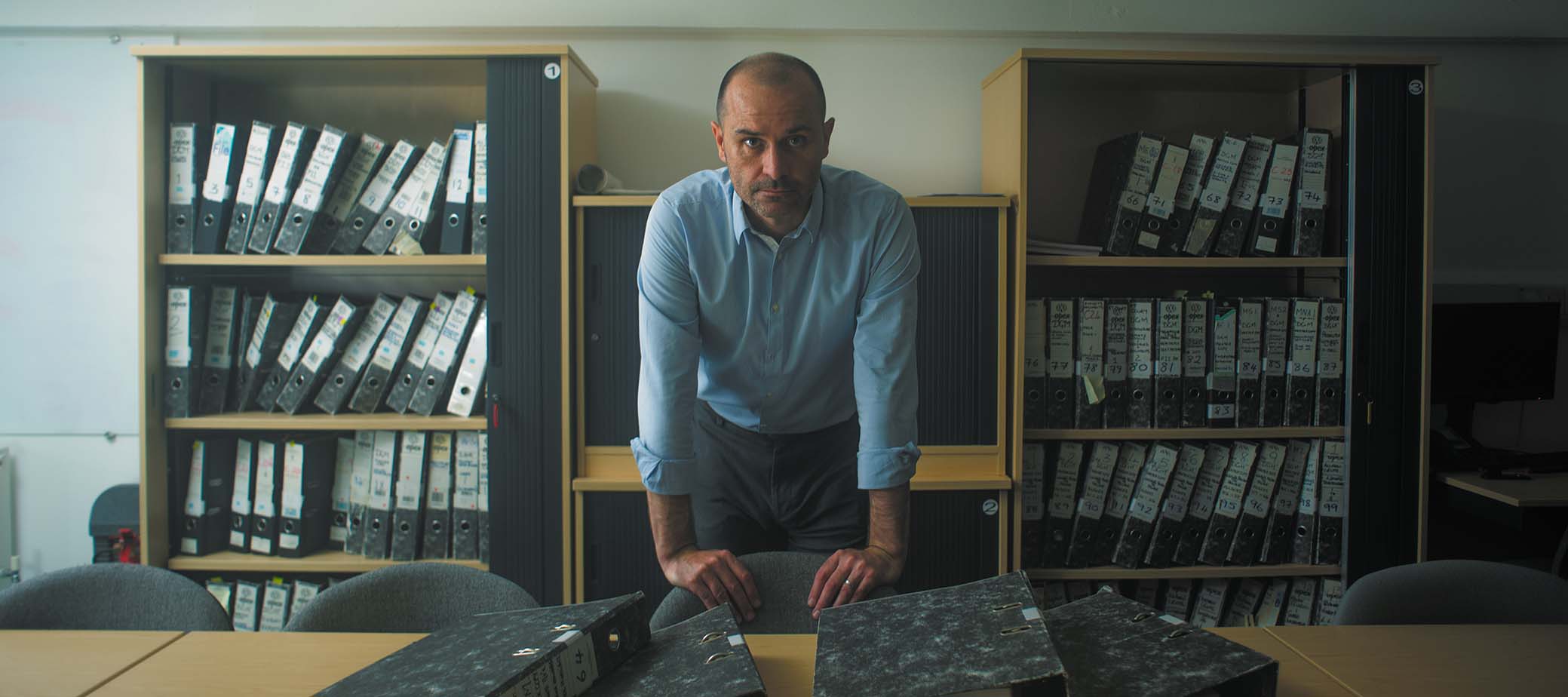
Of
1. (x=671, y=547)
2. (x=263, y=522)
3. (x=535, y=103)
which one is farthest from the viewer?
(x=263, y=522)

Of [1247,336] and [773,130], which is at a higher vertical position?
[773,130]

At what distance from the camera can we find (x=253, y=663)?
1.09 metres

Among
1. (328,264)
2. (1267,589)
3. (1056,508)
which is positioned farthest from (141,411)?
(1267,589)

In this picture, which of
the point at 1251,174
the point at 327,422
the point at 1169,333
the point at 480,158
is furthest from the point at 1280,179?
the point at 327,422

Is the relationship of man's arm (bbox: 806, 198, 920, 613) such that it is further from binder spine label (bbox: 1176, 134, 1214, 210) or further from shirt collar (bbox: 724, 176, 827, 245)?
binder spine label (bbox: 1176, 134, 1214, 210)

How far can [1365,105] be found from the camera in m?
2.19

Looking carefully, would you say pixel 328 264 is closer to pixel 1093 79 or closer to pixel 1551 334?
pixel 1093 79

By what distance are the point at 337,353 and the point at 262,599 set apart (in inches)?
29.0

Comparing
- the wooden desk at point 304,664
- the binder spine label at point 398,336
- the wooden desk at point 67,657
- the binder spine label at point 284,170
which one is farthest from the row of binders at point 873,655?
the binder spine label at point 284,170

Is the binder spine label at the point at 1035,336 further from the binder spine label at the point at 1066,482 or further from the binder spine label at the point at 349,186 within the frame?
the binder spine label at the point at 349,186

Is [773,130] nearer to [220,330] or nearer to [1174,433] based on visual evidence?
[1174,433]

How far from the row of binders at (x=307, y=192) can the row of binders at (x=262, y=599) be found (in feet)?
3.07

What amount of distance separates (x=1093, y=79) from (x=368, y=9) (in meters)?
2.13

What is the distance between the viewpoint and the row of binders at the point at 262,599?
7.74 feet
